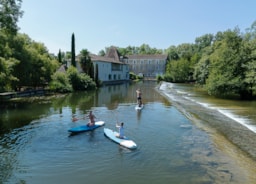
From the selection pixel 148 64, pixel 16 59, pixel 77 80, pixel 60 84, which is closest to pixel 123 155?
pixel 16 59

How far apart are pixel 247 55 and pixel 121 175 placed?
31.9 meters

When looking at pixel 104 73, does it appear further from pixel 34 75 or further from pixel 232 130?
pixel 232 130

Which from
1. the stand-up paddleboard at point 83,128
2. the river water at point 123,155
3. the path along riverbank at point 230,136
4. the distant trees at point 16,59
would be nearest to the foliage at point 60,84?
the distant trees at point 16,59

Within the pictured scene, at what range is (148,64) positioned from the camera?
120 metres

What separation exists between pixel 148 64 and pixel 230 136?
10415cm

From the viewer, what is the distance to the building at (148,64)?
11812 cm

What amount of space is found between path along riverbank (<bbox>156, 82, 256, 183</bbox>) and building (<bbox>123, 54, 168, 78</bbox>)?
308 ft

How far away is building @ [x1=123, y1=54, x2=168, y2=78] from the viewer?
118 meters

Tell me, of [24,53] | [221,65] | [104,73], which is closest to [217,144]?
[221,65]

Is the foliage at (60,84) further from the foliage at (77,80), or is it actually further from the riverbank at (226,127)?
the riverbank at (226,127)

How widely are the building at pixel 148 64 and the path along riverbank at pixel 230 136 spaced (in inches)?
3693

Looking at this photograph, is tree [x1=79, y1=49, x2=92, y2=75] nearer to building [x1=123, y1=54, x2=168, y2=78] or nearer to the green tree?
the green tree

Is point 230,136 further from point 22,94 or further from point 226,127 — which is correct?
point 22,94

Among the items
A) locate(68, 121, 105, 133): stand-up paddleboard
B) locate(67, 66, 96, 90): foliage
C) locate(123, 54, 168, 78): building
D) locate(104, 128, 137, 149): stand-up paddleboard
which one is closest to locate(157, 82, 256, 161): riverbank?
locate(104, 128, 137, 149): stand-up paddleboard
